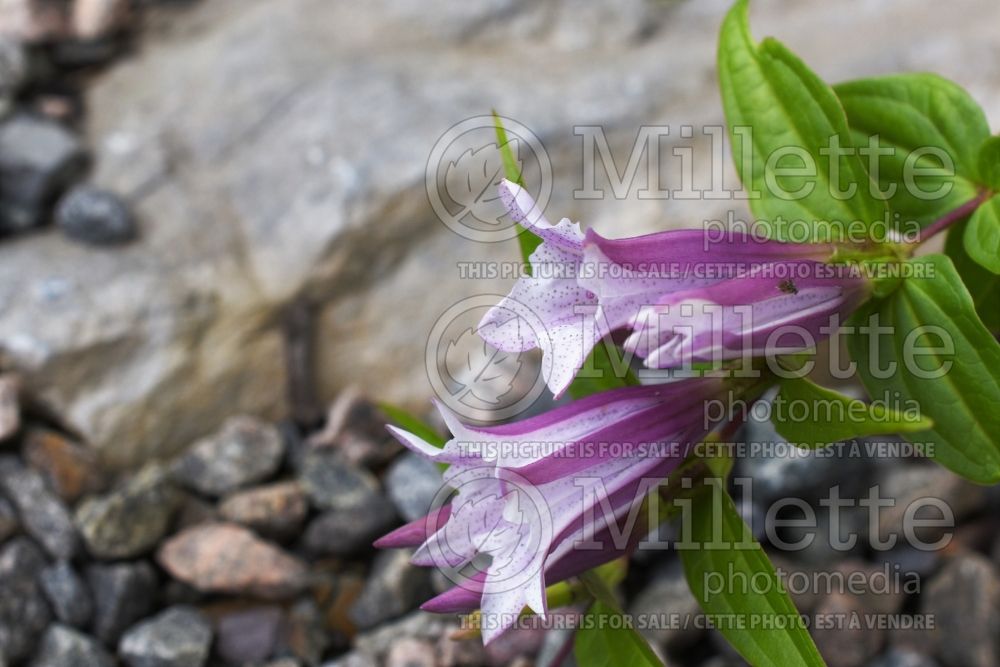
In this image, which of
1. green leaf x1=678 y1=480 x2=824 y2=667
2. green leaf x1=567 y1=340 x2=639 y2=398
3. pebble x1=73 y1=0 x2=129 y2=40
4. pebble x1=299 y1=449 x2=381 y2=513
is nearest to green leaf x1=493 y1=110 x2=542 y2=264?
green leaf x1=567 y1=340 x2=639 y2=398

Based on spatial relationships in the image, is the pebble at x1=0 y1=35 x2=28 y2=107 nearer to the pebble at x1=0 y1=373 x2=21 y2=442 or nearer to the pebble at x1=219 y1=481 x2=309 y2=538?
the pebble at x1=0 y1=373 x2=21 y2=442

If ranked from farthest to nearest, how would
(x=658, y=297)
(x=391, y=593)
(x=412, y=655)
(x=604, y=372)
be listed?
(x=391, y=593) → (x=412, y=655) → (x=604, y=372) → (x=658, y=297)

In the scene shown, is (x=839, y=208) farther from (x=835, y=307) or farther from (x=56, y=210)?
(x=56, y=210)

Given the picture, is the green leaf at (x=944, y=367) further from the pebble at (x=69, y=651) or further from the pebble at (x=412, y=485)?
the pebble at (x=69, y=651)

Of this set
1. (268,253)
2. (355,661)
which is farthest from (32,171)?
(355,661)

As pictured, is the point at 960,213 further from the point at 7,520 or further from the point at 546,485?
the point at 7,520

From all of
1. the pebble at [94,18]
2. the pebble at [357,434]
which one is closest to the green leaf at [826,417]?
the pebble at [357,434]
